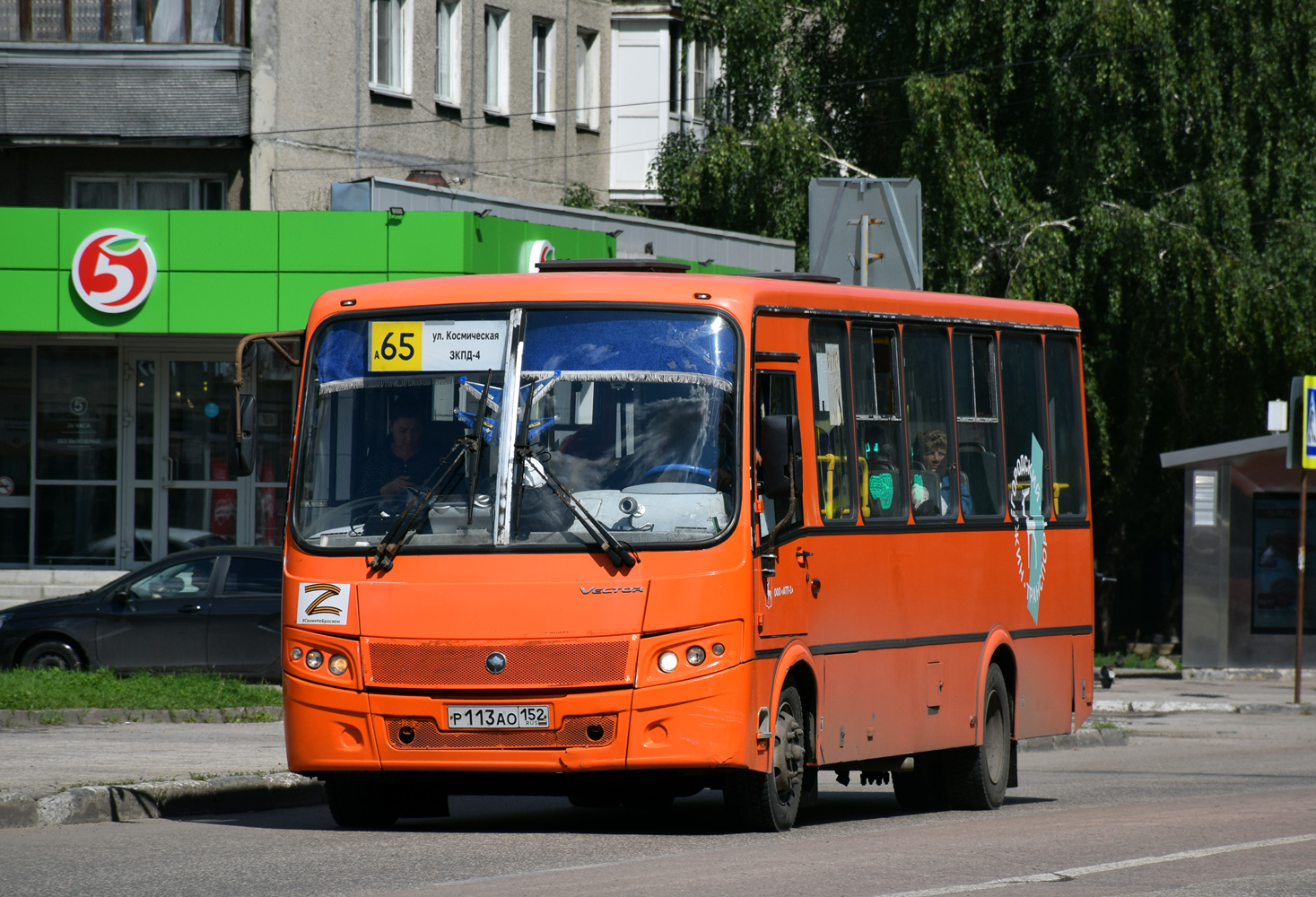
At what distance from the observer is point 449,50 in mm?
32594

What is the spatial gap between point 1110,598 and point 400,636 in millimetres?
28784

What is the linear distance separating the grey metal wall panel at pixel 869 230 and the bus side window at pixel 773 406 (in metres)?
6.94

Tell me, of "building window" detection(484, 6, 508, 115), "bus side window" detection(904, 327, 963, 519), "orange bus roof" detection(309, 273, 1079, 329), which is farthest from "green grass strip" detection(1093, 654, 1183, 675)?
"orange bus roof" detection(309, 273, 1079, 329)

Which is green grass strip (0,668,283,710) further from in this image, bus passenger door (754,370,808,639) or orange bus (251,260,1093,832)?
bus passenger door (754,370,808,639)

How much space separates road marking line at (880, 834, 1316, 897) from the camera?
8.05 metres

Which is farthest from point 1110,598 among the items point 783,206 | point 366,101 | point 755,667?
point 755,667

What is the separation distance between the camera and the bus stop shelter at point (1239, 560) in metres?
27.7

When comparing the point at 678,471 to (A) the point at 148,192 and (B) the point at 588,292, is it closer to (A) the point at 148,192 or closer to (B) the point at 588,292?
(B) the point at 588,292

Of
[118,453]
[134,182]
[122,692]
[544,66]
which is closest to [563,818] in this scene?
[122,692]

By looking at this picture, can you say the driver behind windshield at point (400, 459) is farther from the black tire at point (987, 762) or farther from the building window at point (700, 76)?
the building window at point (700, 76)

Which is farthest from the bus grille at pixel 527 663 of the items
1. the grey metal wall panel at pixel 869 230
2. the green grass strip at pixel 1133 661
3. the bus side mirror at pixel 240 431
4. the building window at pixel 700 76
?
the building window at pixel 700 76

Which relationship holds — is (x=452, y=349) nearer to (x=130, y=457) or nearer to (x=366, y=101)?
(x=130, y=457)

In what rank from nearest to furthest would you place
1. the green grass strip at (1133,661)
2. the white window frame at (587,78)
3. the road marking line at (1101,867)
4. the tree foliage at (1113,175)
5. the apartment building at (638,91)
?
the road marking line at (1101,867) < the tree foliage at (1113,175) < the green grass strip at (1133,661) < the white window frame at (587,78) < the apartment building at (638,91)

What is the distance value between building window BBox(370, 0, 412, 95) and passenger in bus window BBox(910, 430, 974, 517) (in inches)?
772
